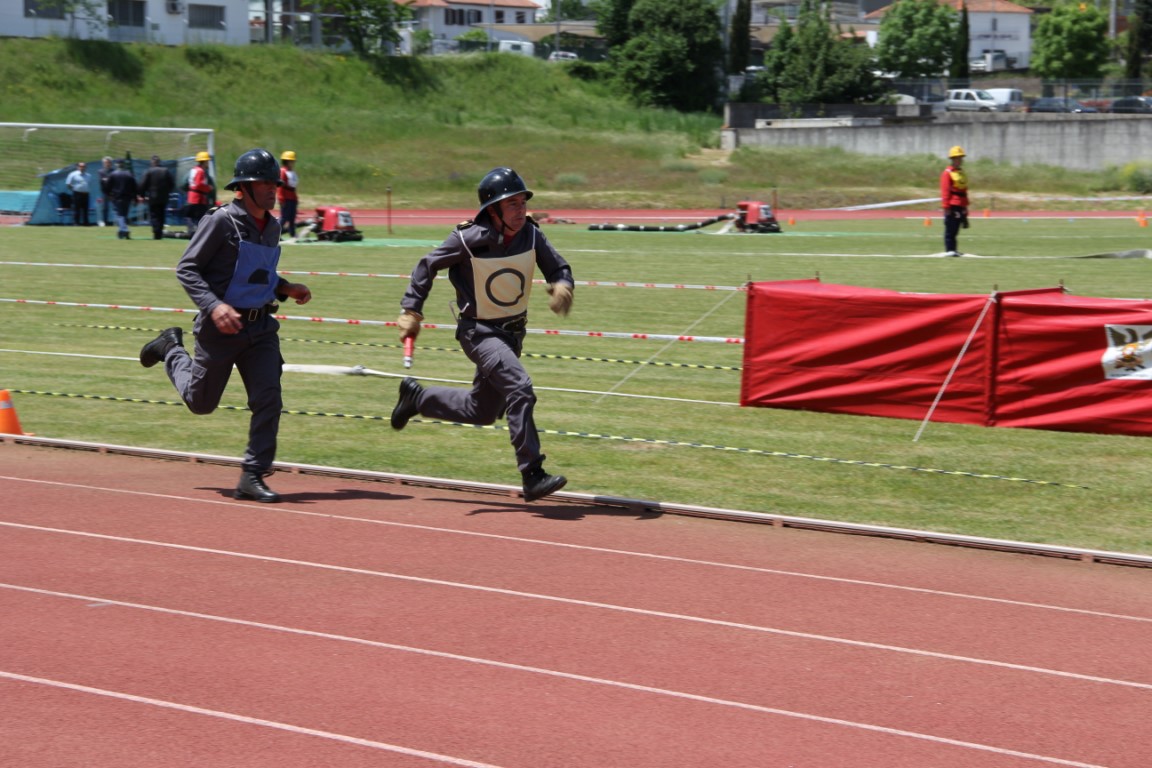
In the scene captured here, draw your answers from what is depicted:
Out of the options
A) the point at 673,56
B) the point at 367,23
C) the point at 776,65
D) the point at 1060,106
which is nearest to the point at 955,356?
the point at 1060,106

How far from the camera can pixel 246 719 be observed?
18.7ft

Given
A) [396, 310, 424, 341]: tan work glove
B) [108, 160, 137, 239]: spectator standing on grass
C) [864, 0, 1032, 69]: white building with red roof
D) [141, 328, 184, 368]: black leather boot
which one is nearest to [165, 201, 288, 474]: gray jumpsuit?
[141, 328, 184, 368]: black leather boot

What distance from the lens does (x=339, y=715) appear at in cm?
577

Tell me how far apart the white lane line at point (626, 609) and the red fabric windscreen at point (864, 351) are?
234 inches

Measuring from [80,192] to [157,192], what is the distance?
20.5 ft

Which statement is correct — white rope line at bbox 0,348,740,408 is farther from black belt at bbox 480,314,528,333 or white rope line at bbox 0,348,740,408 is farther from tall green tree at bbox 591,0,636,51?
tall green tree at bbox 591,0,636,51

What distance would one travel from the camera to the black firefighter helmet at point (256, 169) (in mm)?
9219

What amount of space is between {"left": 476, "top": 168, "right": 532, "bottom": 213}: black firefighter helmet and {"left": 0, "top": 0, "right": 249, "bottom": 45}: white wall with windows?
241 feet

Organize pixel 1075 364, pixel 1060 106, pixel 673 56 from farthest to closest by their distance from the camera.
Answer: pixel 673 56 → pixel 1060 106 → pixel 1075 364

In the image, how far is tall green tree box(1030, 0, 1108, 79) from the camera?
351 ft

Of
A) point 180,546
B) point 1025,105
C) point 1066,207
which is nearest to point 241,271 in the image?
point 180,546

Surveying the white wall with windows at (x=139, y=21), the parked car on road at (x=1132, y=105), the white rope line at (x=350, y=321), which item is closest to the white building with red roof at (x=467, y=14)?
the white wall with windows at (x=139, y=21)

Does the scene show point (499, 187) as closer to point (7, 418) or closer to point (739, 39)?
point (7, 418)

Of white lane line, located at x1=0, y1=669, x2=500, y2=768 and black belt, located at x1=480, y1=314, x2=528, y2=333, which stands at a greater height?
black belt, located at x1=480, y1=314, x2=528, y2=333
